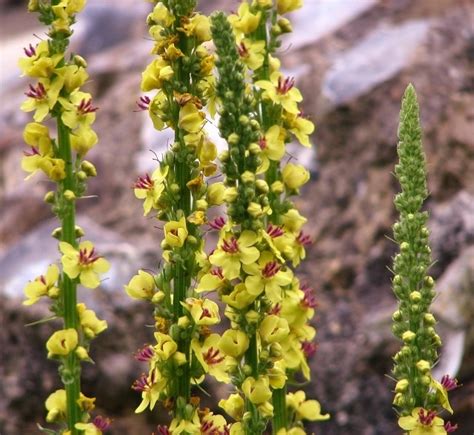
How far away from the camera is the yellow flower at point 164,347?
3.28 meters

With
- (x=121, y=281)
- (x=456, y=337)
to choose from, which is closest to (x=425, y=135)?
(x=456, y=337)

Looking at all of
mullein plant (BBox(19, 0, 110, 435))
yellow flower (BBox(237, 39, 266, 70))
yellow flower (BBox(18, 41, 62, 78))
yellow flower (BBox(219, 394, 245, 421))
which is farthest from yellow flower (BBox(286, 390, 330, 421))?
yellow flower (BBox(18, 41, 62, 78))

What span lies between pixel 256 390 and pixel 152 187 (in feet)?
2.18

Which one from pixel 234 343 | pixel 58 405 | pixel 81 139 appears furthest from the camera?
pixel 58 405

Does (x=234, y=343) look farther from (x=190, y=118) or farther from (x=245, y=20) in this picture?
(x=245, y=20)

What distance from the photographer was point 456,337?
6801 mm

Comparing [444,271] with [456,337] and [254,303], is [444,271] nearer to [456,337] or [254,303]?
[456,337]

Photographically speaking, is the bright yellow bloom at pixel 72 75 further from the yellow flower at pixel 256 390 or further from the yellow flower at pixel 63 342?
the yellow flower at pixel 256 390

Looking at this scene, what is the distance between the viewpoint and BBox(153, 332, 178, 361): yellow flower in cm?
328

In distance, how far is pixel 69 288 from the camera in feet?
12.1

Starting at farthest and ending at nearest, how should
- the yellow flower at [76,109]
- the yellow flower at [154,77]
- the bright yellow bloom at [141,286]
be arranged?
the yellow flower at [76,109]
the bright yellow bloom at [141,286]
the yellow flower at [154,77]

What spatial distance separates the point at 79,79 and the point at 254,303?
0.90 m

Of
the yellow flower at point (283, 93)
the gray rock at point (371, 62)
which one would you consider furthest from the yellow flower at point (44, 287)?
the gray rock at point (371, 62)

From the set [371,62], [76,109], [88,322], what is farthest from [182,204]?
[371,62]
